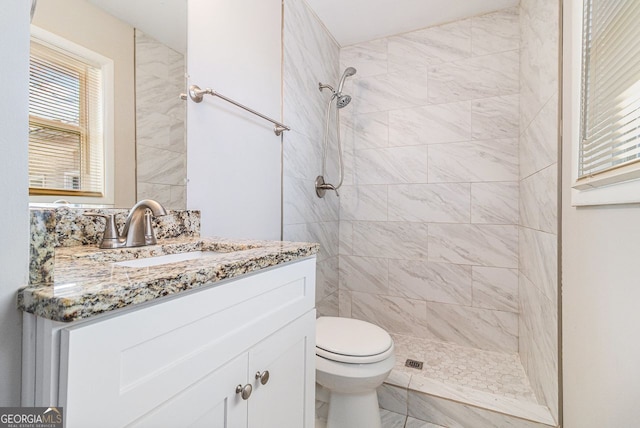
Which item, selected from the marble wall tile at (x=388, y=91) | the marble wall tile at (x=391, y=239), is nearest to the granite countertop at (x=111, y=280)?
the marble wall tile at (x=391, y=239)

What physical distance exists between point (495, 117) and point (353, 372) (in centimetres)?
182

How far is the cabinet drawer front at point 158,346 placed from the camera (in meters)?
0.40

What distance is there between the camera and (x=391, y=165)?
7.52 ft

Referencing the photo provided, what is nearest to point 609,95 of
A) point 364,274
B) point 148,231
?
point 148,231

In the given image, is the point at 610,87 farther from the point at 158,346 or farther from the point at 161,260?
the point at 161,260

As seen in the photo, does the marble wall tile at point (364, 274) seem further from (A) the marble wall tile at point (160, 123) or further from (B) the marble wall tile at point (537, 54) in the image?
(A) the marble wall tile at point (160, 123)

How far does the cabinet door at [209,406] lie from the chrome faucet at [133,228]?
0.46 meters

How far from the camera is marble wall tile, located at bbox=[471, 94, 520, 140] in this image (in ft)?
Answer: 6.41

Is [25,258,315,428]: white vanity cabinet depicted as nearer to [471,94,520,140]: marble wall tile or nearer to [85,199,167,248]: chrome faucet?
[85,199,167,248]: chrome faucet

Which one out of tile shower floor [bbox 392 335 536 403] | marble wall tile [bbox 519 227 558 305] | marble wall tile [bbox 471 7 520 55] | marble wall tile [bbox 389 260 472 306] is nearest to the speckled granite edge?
tile shower floor [bbox 392 335 536 403]

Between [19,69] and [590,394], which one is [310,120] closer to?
[19,69]

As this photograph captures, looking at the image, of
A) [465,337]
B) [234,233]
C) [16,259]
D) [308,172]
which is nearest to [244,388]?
[16,259]

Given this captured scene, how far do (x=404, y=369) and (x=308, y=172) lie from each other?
1.35 meters

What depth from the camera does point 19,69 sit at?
0.44 meters
